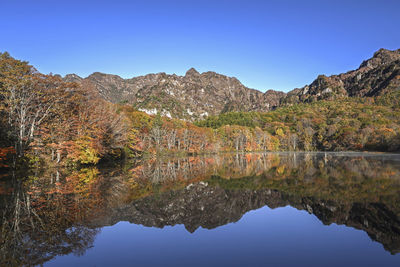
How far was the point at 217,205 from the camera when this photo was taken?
11.2m

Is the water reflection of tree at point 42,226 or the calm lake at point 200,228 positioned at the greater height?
the water reflection of tree at point 42,226

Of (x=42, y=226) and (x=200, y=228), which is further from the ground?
(x=42, y=226)

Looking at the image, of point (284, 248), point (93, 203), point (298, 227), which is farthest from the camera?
point (93, 203)

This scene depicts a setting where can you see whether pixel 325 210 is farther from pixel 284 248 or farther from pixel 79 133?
pixel 79 133

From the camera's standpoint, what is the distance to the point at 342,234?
7.33m

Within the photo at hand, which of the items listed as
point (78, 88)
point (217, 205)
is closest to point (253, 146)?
point (78, 88)

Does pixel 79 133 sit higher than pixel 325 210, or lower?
higher

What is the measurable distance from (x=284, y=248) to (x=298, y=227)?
6.71ft

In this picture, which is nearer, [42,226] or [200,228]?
[42,226]

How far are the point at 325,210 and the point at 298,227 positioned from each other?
2.26m

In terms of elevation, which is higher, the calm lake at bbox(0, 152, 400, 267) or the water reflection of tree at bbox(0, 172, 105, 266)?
the water reflection of tree at bbox(0, 172, 105, 266)

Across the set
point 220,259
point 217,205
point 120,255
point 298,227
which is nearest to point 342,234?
point 298,227

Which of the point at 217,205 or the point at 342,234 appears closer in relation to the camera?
the point at 342,234

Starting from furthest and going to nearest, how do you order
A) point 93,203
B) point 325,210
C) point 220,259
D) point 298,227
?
point 93,203, point 325,210, point 298,227, point 220,259
